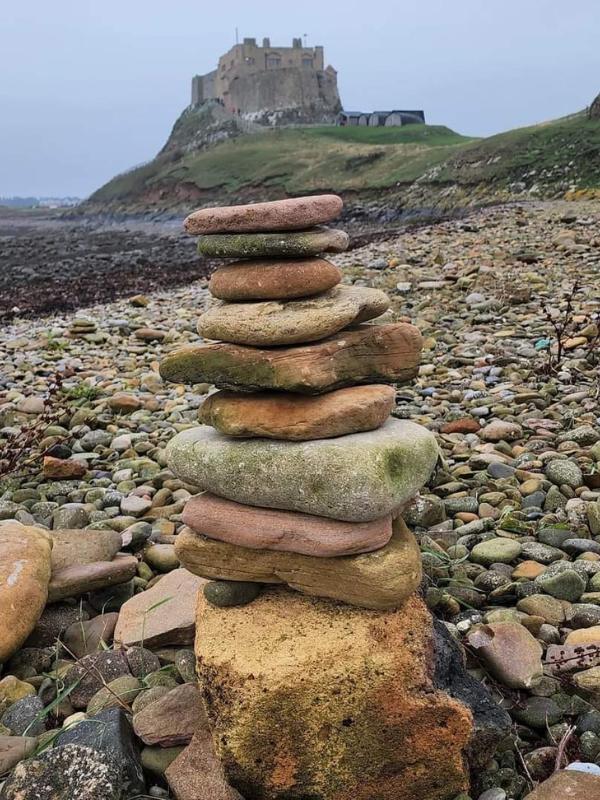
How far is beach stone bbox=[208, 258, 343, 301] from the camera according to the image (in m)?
3.82

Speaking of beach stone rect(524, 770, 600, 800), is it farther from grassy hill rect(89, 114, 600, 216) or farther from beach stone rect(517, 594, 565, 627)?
grassy hill rect(89, 114, 600, 216)

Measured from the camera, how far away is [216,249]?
3875mm

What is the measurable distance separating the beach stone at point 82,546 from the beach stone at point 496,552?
2.55 metres

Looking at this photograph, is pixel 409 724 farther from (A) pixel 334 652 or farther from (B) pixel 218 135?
(B) pixel 218 135

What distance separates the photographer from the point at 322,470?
3439 millimetres

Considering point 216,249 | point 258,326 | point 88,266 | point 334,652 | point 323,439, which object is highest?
point 216,249

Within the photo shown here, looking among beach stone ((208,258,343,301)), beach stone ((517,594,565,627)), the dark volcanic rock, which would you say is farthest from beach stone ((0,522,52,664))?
beach stone ((517,594,565,627))

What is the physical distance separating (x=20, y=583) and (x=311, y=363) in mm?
2198

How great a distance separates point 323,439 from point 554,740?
1751 millimetres

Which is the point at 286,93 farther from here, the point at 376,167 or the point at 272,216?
the point at 272,216

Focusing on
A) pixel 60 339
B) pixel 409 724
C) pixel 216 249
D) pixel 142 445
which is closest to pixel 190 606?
pixel 409 724

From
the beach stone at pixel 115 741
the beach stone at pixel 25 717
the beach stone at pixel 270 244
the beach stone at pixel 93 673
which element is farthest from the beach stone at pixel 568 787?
the beach stone at pixel 270 244

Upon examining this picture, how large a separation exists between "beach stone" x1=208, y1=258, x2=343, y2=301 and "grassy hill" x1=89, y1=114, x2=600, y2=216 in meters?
32.6

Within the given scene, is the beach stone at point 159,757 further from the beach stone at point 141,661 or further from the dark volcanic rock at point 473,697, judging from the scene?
the dark volcanic rock at point 473,697
